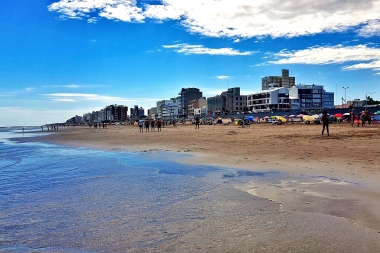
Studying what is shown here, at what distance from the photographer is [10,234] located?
4875 millimetres

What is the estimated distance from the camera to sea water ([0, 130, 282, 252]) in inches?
177

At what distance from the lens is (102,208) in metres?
6.29

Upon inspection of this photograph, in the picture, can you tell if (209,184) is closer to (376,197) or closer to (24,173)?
(376,197)

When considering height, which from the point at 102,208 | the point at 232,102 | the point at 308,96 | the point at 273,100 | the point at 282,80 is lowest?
the point at 102,208

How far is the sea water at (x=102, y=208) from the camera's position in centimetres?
449

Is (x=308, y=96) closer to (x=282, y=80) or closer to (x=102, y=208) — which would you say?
(x=282, y=80)

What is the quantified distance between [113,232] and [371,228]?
12.8 feet

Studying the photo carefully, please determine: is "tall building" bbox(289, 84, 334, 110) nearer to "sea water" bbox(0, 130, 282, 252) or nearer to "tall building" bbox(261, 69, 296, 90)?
"tall building" bbox(261, 69, 296, 90)

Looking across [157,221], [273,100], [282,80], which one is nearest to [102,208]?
[157,221]

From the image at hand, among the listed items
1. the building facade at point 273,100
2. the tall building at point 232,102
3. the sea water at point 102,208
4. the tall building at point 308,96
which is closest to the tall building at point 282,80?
the tall building at point 232,102

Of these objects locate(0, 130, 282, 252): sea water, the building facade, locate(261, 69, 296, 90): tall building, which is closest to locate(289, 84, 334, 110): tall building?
the building facade

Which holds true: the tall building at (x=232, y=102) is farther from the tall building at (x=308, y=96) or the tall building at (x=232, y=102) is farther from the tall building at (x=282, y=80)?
the tall building at (x=282, y=80)

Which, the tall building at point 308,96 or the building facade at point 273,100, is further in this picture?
the tall building at point 308,96

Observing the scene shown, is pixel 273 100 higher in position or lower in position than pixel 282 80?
lower
